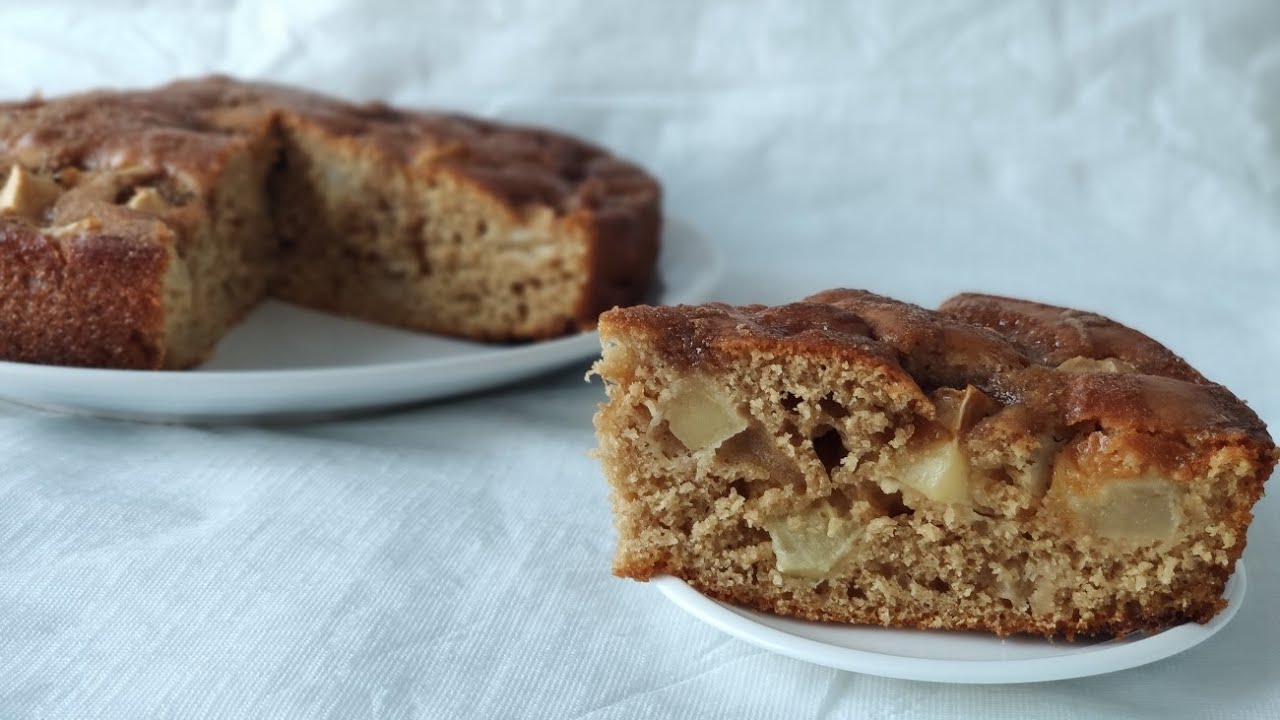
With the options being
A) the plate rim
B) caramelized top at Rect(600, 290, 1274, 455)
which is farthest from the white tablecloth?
caramelized top at Rect(600, 290, 1274, 455)

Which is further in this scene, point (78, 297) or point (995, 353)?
point (78, 297)

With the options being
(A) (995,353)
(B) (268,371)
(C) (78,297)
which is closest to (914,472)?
(A) (995,353)

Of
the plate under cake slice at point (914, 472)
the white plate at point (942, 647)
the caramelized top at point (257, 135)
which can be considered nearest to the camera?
the white plate at point (942, 647)

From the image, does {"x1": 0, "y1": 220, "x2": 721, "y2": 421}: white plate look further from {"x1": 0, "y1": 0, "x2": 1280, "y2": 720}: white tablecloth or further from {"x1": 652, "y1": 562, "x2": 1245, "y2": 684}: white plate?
{"x1": 652, "y1": 562, "x2": 1245, "y2": 684}: white plate

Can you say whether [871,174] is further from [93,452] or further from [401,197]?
[93,452]

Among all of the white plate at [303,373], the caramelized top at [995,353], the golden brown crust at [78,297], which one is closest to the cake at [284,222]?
the golden brown crust at [78,297]

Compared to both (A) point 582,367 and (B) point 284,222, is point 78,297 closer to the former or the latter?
(B) point 284,222

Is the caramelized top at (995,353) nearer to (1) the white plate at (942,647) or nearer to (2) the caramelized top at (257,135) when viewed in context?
(1) the white plate at (942,647)
